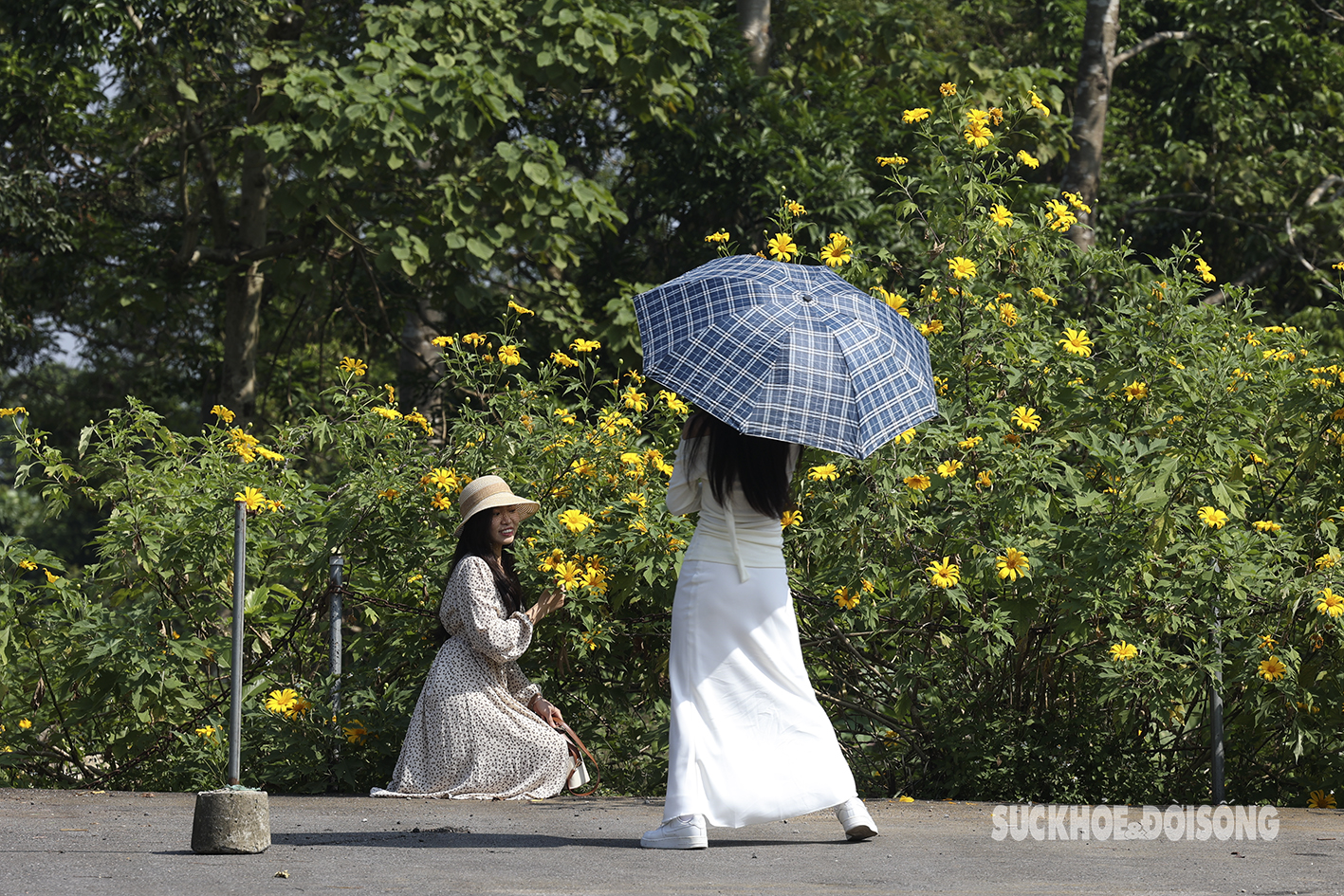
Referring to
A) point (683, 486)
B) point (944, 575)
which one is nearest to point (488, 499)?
point (683, 486)

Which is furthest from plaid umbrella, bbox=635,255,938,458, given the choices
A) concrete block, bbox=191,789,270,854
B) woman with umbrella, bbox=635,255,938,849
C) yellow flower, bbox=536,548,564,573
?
concrete block, bbox=191,789,270,854

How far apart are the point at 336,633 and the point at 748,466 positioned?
89.4 inches

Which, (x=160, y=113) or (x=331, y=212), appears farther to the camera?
(x=160, y=113)

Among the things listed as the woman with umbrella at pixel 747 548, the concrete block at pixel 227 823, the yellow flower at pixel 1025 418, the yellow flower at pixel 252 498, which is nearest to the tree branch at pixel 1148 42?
the yellow flower at pixel 1025 418

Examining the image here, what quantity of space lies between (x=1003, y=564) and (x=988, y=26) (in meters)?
14.1

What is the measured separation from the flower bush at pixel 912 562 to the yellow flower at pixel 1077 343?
0.01 metres

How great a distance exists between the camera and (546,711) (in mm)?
5586

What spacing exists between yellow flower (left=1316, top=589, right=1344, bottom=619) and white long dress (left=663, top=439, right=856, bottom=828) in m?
1.80

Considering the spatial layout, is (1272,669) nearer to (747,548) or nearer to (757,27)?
(747,548)

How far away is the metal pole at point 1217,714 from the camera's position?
5.17 meters

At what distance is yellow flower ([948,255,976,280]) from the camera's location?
5742mm

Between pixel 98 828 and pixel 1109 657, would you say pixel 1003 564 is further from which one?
pixel 98 828

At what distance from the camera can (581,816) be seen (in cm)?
509

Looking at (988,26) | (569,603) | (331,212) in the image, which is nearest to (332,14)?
(331,212)
